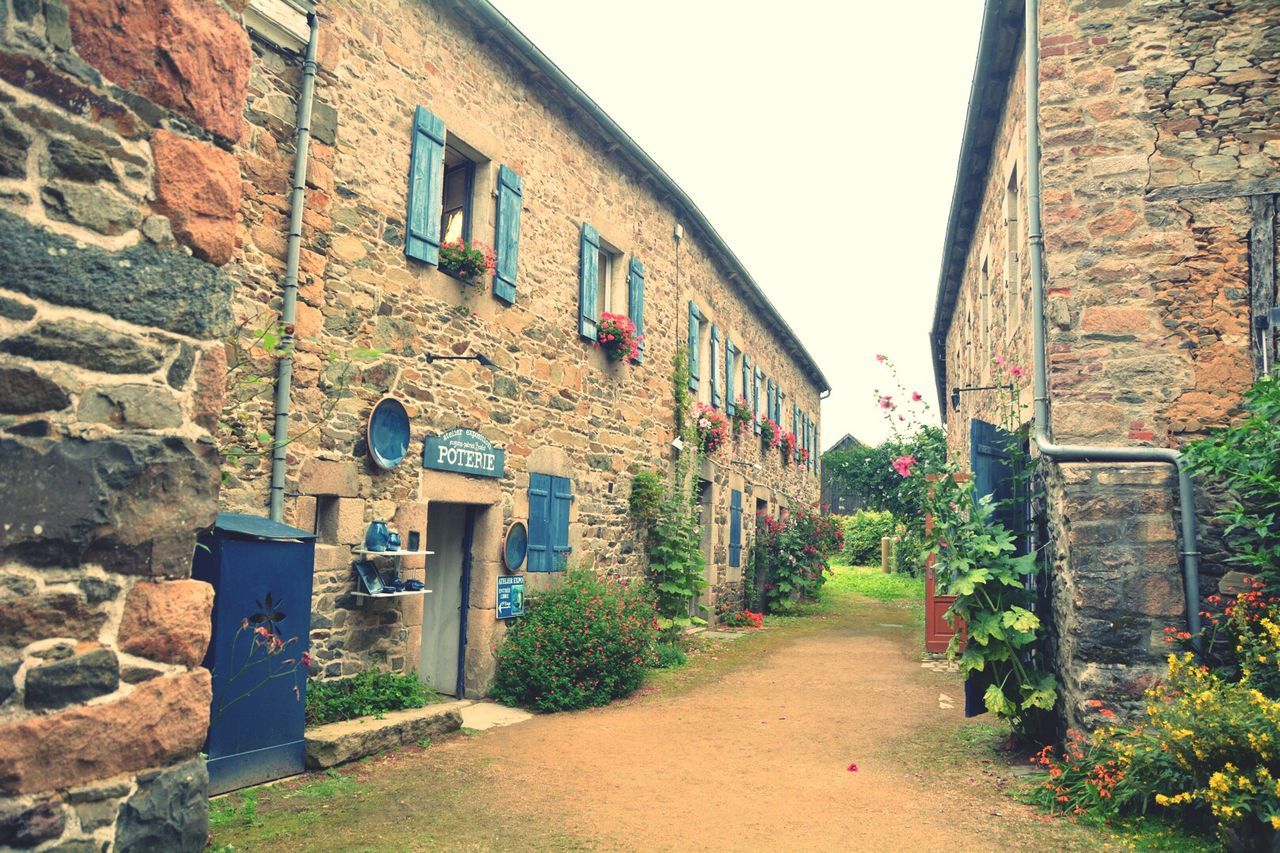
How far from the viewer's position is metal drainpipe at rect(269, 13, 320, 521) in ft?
17.4

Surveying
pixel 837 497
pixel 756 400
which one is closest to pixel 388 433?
pixel 756 400

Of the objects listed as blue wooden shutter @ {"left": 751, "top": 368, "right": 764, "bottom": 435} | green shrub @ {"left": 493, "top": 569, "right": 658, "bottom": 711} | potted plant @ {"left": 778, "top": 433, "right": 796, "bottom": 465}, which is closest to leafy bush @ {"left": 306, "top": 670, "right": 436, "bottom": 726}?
green shrub @ {"left": 493, "top": 569, "right": 658, "bottom": 711}

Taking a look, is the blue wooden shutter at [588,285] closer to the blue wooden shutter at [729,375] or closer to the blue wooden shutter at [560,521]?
the blue wooden shutter at [560,521]

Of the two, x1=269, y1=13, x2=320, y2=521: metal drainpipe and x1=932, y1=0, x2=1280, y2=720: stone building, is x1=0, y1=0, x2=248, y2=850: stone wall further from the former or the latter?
x1=932, y1=0, x2=1280, y2=720: stone building

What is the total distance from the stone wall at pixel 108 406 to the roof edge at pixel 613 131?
5.40m

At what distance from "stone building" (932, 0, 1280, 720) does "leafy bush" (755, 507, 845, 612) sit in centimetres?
961

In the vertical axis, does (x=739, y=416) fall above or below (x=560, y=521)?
above

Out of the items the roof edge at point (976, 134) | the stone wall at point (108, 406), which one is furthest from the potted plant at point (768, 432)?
the stone wall at point (108, 406)

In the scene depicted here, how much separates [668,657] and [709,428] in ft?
12.2

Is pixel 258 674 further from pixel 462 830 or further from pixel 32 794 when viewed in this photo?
pixel 32 794

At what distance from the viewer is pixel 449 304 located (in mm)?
6852

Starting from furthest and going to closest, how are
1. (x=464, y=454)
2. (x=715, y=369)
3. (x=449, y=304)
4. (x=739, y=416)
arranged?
(x=739, y=416) → (x=715, y=369) → (x=464, y=454) → (x=449, y=304)

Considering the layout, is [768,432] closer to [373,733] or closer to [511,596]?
[511,596]

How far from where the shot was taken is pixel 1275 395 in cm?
428
